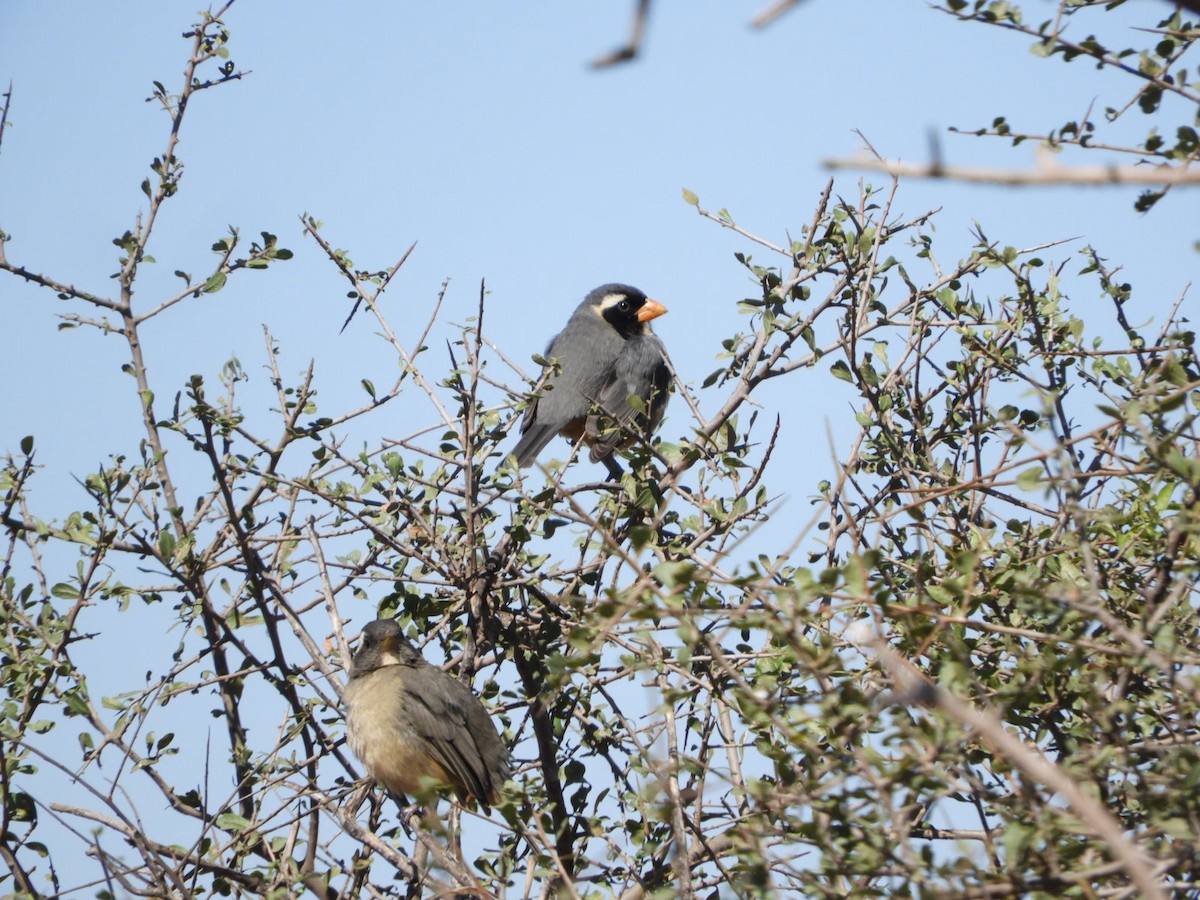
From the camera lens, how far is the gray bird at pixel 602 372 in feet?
24.4

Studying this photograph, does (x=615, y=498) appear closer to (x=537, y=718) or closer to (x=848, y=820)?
(x=537, y=718)

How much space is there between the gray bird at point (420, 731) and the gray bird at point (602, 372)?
5.91 feet

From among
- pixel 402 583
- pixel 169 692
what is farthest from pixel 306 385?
pixel 169 692

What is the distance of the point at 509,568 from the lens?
15.5 ft

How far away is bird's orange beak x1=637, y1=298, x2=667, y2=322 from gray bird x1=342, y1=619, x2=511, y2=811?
4.10m

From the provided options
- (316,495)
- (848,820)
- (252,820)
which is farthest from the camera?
(316,495)

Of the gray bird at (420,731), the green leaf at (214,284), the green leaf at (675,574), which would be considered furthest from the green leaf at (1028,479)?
the green leaf at (214,284)

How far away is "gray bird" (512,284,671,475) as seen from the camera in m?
7.43

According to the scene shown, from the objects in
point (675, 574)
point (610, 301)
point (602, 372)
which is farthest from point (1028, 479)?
point (610, 301)

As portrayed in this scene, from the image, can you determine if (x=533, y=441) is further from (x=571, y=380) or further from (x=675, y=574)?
(x=675, y=574)

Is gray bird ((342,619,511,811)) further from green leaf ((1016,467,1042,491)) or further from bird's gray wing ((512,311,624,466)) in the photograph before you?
green leaf ((1016,467,1042,491))

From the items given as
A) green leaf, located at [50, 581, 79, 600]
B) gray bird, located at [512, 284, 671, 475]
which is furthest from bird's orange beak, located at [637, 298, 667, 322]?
green leaf, located at [50, 581, 79, 600]

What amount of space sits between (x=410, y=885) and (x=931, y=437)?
239cm

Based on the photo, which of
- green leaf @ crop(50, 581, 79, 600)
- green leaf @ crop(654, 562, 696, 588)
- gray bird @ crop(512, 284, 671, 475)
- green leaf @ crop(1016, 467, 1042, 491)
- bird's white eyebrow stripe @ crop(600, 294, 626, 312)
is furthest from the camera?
bird's white eyebrow stripe @ crop(600, 294, 626, 312)
